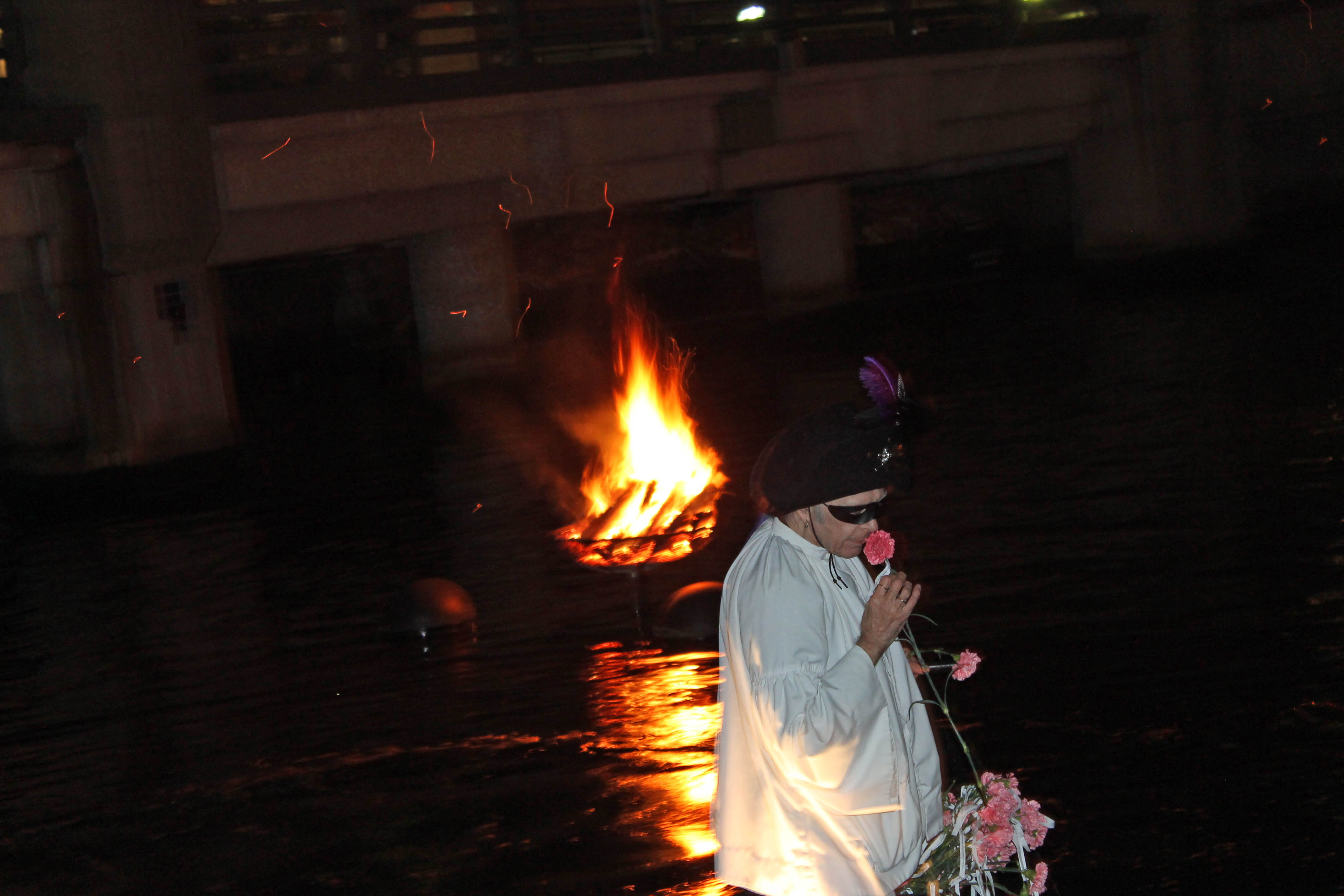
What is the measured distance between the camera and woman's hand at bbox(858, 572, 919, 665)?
10.5 ft

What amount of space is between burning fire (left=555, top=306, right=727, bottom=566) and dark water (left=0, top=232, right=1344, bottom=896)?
0.38 meters

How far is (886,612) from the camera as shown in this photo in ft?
10.6

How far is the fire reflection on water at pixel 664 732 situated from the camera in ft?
20.3

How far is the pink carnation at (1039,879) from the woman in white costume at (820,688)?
0.26 m

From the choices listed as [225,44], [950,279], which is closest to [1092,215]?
[950,279]

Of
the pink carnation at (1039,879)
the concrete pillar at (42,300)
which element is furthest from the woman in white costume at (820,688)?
the concrete pillar at (42,300)

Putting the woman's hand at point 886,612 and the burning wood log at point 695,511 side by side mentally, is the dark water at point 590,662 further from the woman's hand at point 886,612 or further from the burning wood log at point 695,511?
the woman's hand at point 886,612

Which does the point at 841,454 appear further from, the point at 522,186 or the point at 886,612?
the point at 522,186

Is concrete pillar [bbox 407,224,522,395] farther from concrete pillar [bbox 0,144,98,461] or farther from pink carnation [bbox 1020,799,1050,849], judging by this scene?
pink carnation [bbox 1020,799,1050,849]

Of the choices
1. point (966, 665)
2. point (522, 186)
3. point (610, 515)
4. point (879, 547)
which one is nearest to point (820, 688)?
point (879, 547)

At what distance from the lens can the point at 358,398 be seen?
23.1 meters

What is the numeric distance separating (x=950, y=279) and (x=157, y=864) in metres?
25.8

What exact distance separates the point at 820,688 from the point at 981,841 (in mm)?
648

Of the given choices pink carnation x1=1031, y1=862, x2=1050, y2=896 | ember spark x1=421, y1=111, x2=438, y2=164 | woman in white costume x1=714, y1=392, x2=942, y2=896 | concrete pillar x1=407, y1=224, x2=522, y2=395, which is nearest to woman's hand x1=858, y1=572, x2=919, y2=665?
woman in white costume x1=714, y1=392, x2=942, y2=896
